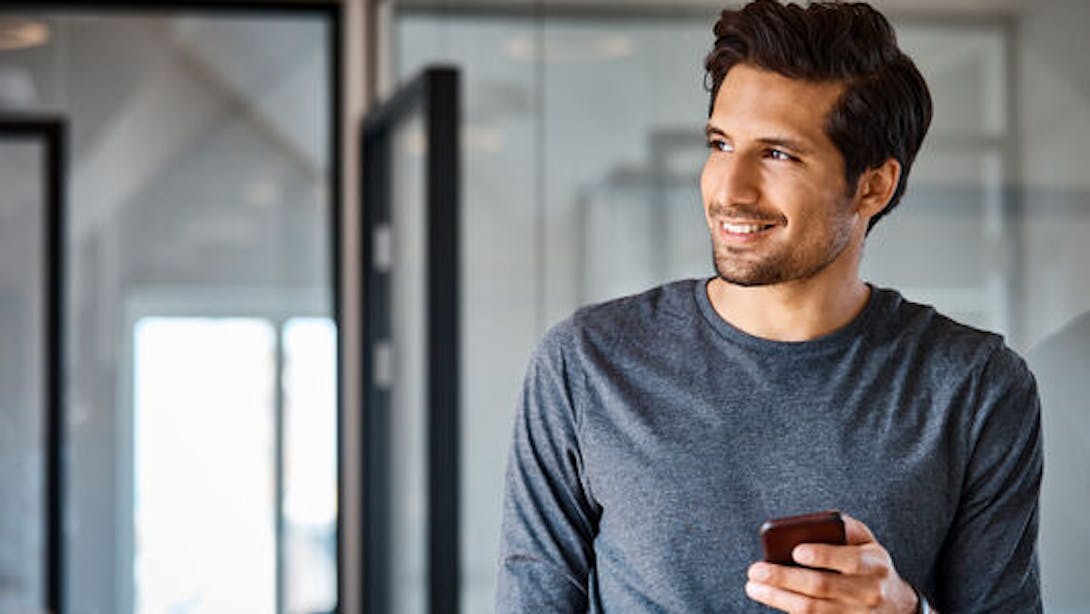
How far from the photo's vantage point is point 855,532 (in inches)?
64.2

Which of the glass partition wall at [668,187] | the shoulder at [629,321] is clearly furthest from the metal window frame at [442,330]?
the shoulder at [629,321]

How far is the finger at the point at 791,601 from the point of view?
1631 millimetres

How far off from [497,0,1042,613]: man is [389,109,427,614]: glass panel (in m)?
2.76

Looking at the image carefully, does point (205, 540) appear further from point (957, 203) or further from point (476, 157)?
point (957, 203)

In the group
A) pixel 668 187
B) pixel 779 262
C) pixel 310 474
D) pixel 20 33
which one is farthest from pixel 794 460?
pixel 20 33

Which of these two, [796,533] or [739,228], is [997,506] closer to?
[796,533]

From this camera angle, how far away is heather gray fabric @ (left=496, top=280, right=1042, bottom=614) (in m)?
1.73

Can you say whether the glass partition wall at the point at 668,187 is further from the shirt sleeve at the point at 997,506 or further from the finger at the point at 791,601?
the finger at the point at 791,601

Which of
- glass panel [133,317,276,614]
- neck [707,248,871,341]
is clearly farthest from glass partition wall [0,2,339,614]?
neck [707,248,871,341]

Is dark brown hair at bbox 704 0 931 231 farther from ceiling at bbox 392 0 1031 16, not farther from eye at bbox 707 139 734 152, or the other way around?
ceiling at bbox 392 0 1031 16

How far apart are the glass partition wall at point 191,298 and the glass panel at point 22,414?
2cm

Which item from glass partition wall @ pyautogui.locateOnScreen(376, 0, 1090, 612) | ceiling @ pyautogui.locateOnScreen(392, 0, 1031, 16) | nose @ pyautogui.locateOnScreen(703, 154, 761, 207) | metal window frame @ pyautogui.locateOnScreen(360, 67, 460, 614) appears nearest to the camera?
nose @ pyautogui.locateOnScreen(703, 154, 761, 207)

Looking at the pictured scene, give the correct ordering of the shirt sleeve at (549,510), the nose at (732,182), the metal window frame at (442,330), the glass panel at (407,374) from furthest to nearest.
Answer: the glass panel at (407,374) < the metal window frame at (442,330) < the shirt sleeve at (549,510) < the nose at (732,182)

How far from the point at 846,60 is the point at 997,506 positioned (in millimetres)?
416
